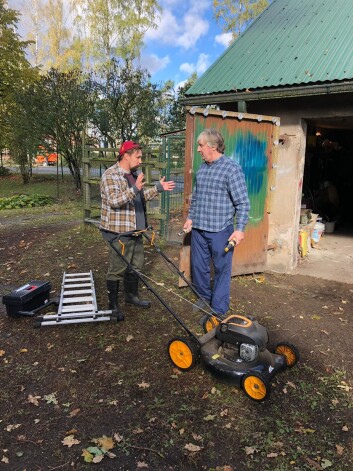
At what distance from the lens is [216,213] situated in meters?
4.30

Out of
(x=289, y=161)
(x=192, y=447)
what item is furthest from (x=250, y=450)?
(x=289, y=161)

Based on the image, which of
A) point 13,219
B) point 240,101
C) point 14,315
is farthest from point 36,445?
point 13,219

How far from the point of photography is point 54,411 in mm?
3152

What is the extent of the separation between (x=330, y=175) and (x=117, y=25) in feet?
77.2

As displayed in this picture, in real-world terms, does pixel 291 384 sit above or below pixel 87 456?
above

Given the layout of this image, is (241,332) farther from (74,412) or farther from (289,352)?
(74,412)

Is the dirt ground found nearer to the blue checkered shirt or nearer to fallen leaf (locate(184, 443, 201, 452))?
fallen leaf (locate(184, 443, 201, 452))

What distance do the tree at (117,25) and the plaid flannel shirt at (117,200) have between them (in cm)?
2651

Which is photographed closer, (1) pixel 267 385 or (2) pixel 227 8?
(1) pixel 267 385

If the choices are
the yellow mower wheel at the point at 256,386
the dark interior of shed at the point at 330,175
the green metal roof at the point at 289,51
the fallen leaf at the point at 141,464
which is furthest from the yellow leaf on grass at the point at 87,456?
the dark interior of shed at the point at 330,175

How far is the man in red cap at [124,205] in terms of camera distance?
13.7 feet

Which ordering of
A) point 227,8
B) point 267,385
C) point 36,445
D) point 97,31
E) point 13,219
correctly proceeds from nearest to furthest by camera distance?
point 36,445
point 267,385
point 13,219
point 227,8
point 97,31

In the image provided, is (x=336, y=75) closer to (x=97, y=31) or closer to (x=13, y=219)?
(x=13, y=219)

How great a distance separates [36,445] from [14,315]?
2311mm
